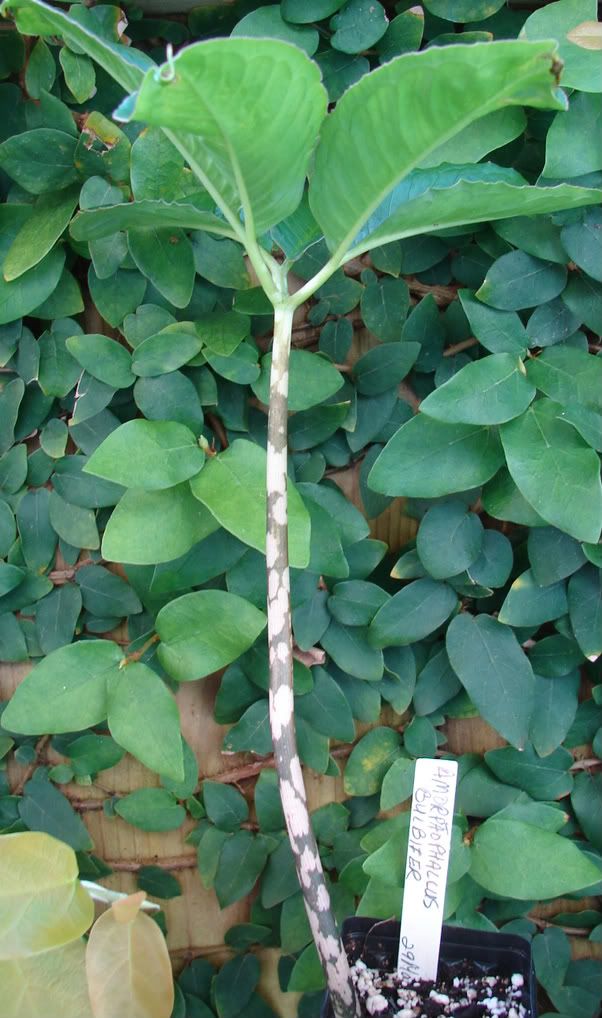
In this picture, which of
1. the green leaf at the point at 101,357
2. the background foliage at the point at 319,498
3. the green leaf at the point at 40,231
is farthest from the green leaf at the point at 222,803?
the green leaf at the point at 40,231

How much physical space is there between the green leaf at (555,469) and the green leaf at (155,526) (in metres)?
0.29

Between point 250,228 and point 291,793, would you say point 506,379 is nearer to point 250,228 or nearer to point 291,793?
point 250,228

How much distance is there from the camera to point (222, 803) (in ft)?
2.89

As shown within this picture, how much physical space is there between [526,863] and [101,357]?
628 millimetres

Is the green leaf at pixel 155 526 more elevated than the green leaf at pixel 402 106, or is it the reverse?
the green leaf at pixel 402 106

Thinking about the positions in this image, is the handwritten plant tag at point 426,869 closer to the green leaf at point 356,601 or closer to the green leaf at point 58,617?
the green leaf at point 356,601

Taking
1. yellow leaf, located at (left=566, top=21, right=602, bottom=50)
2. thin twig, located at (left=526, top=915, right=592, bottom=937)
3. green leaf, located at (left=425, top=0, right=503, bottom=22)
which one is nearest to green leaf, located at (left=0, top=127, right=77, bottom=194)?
green leaf, located at (left=425, top=0, right=503, bottom=22)

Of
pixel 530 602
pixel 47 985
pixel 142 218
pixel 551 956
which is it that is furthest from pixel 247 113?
pixel 551 956

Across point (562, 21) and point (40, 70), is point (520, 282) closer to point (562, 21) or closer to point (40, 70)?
point (562, 21)

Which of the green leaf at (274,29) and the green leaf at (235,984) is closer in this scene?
the green leaf at (274,29)

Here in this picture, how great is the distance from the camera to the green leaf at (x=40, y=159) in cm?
78

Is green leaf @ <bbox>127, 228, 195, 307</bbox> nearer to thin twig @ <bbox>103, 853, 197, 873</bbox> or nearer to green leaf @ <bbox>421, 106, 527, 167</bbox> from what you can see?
green leaf @ <bbox>421, 106, 527, 167</bbox>

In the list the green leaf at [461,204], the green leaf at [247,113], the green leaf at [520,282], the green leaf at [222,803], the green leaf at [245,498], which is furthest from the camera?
the green leaf at [222,803]

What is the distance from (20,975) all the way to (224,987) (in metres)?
0.35
